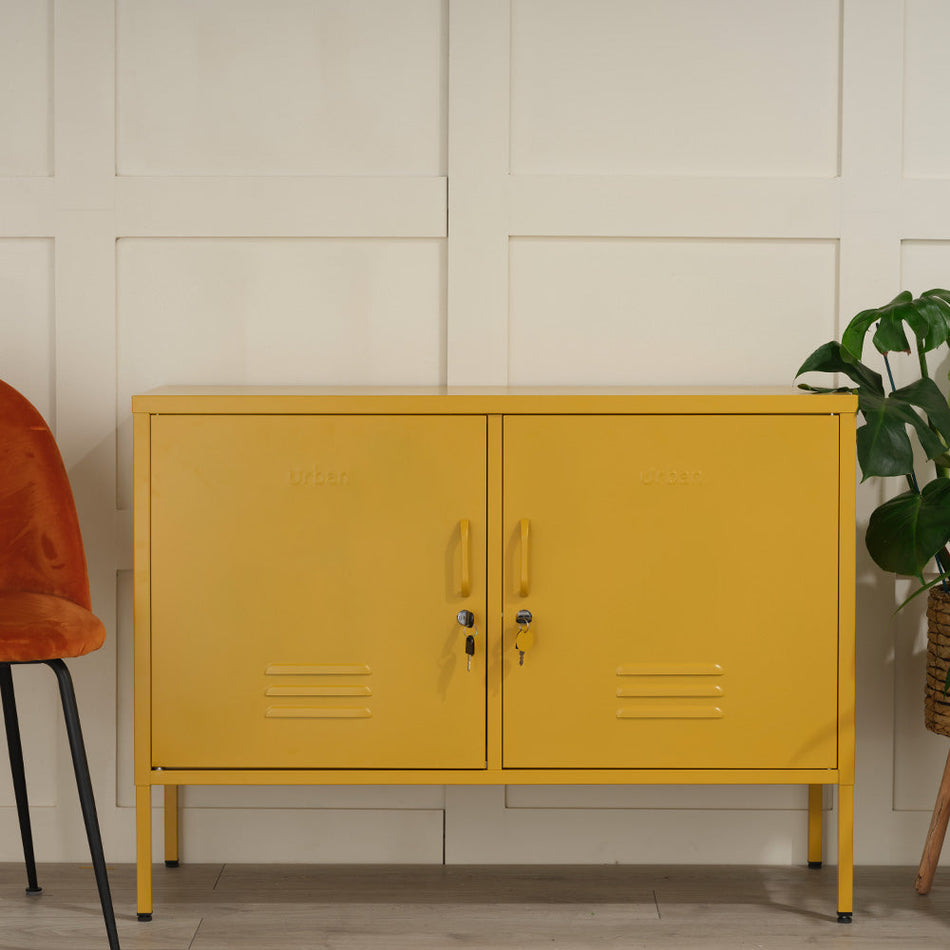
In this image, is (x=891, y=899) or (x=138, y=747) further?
(x=891, y=899)

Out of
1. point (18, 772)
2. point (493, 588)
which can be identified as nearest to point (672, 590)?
point (493, 588)

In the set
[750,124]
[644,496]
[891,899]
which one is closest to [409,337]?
[644,496]

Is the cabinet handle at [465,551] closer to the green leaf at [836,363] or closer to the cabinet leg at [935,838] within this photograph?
the green leaf at [836,363]

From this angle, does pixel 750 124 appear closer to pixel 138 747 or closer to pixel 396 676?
pixel 396 676

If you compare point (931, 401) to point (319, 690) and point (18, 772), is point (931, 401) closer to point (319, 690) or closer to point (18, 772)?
point (319, 690)

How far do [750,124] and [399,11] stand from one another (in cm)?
80

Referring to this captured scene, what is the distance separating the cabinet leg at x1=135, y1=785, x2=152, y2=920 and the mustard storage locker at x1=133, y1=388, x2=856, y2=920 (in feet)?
0.15

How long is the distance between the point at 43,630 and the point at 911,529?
1557 mm

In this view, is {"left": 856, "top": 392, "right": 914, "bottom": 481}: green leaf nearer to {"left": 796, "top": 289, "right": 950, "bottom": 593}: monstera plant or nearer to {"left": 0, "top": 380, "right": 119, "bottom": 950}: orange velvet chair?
{"left": 796, "top": 289, "right": 950, "bottom": 593}: monstera plant

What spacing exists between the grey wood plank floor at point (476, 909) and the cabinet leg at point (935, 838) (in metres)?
0.04

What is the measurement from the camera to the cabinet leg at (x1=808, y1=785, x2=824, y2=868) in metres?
2.21

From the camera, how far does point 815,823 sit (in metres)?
2.21

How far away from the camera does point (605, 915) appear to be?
2004mm

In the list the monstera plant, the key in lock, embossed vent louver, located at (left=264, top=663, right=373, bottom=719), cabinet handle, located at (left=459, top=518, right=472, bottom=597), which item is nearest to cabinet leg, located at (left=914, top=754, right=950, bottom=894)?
the monstera plant
